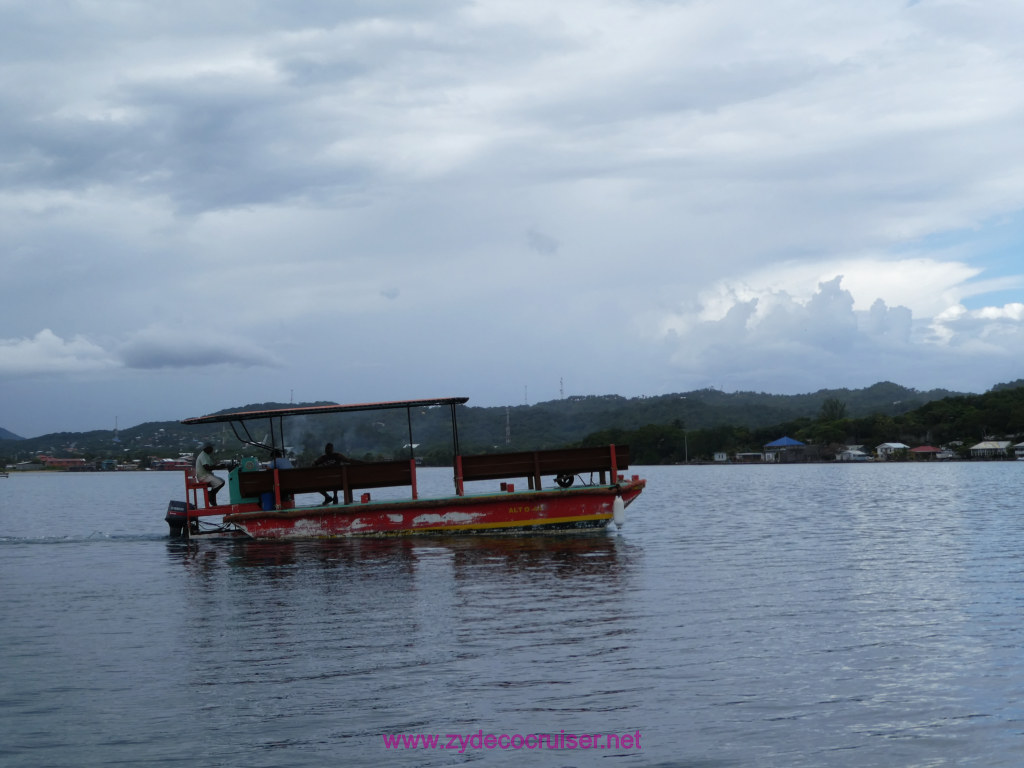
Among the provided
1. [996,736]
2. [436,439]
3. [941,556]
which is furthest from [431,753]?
[436,439]

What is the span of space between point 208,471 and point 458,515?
7835 millimetres

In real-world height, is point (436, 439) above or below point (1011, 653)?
above

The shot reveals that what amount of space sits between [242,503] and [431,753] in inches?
845

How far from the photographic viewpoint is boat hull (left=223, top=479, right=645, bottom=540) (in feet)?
88.2

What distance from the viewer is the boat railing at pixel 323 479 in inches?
1093

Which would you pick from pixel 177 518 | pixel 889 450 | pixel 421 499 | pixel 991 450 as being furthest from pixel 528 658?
pixel 889 450

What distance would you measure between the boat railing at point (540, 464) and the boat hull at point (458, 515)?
68cm

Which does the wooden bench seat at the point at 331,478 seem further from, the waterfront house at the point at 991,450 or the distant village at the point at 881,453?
the waterfront house at the point at 991,450

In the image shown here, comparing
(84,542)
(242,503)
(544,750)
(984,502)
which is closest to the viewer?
(544,750)

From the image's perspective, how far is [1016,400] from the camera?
143 meters

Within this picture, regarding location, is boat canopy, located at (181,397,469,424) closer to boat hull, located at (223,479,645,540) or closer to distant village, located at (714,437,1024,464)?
boat hull, located at (223,479,645,540)

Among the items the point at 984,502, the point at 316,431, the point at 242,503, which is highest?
the point at 316,431

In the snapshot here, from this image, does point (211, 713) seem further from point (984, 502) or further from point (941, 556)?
point (984, 502)

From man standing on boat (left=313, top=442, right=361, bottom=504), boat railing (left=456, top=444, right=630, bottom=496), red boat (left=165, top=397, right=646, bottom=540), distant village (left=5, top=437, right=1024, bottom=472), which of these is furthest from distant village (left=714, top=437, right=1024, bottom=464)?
man standing on boat (left=313, top=442, right=361, bottom=504)
